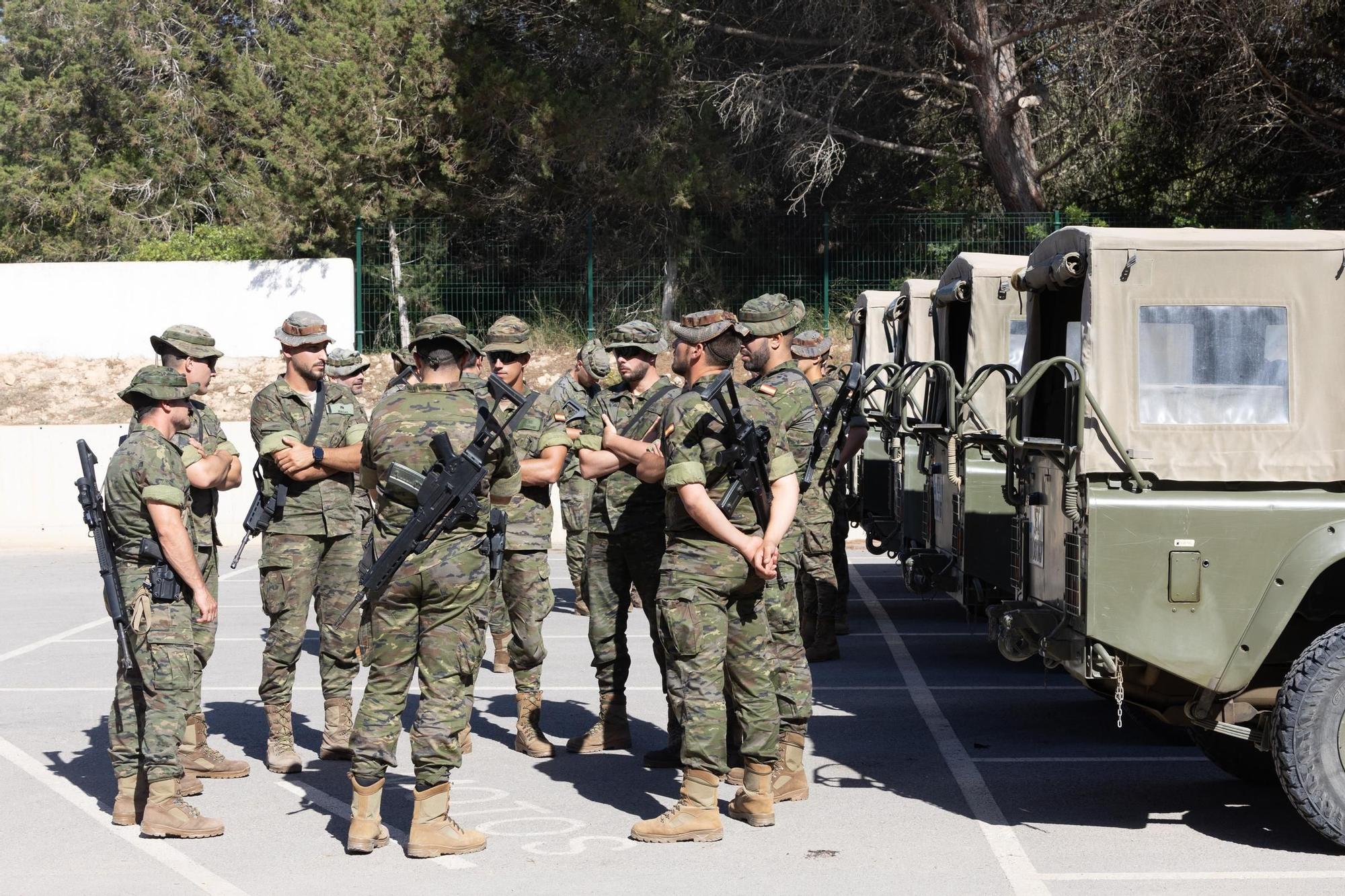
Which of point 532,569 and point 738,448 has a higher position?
point 738,448

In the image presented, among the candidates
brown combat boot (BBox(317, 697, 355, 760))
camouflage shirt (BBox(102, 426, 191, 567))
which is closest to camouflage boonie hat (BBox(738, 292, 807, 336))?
camouflage shirt (BBox(102, 426, 191, 567))

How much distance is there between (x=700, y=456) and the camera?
603 centimetres

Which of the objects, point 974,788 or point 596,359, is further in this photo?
point 596,359

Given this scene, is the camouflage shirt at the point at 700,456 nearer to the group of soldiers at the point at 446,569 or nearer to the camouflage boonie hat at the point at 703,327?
the group of soldiers at the point at 446,569

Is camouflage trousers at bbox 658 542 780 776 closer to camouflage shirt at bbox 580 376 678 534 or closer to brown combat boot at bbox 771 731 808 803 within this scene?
brown combat boot at bbox 771 731 808 803

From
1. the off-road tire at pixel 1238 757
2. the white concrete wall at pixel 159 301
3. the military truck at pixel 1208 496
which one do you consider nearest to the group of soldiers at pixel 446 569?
the military truck at pixel 1208 496

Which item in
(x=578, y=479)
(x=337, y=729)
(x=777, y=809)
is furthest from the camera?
(x=578, y=479)

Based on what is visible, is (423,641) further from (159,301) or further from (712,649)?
(159,301)

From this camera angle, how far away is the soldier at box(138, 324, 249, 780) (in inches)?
264

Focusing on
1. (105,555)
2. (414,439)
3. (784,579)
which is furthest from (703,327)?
(105,555)

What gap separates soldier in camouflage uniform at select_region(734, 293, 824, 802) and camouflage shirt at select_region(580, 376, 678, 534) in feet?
1.60

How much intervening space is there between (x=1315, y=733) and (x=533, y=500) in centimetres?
389

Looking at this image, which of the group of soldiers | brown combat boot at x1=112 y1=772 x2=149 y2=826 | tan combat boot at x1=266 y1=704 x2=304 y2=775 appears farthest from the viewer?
tan combat boot at x1=266 y1=704 x2=304 y2=775

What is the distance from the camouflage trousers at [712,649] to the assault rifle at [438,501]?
870mm
